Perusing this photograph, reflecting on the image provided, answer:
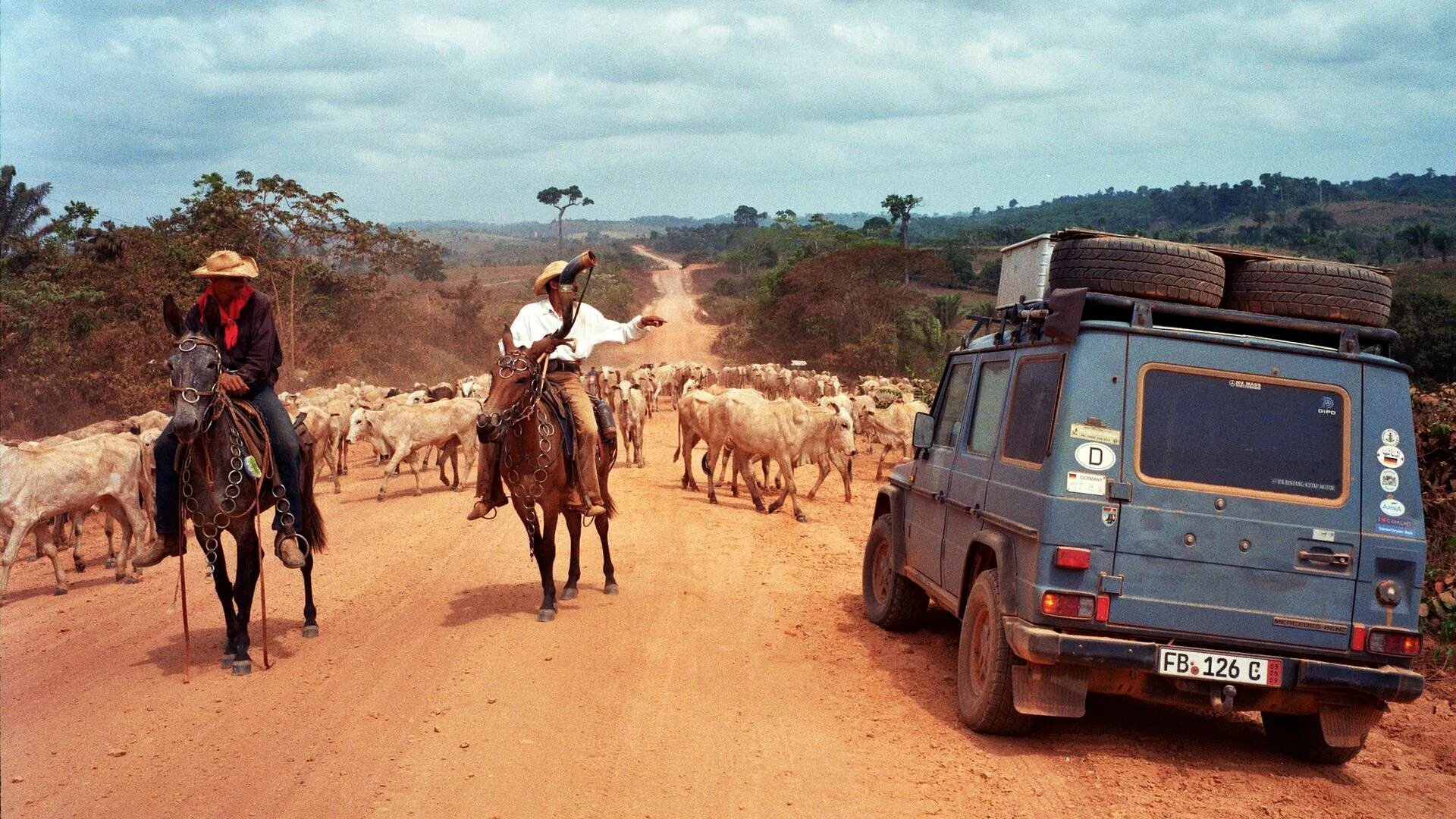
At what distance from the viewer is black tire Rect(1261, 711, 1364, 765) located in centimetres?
614

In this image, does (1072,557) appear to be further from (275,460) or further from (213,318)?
(213,318)

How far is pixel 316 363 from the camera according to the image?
36.1 meters

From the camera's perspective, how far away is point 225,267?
7660mm

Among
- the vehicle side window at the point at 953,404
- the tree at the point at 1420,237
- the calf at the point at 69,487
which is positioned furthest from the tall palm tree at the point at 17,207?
the tree at the point at 1420,237

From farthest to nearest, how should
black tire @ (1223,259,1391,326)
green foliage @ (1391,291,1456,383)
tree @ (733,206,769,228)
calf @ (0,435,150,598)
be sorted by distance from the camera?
tree @ (733,206,769,228)
green foliage @ (1391,291,1456,383)
calf @ (0,435,150,598)
black tire @ (1223,259,1391,326)

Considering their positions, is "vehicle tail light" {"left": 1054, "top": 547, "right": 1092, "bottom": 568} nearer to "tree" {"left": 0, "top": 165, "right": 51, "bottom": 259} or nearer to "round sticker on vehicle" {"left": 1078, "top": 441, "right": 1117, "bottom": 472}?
"round sticker on vehicle" {"left": 1078, "top": 441, "right": 1117, "bottom": 472}

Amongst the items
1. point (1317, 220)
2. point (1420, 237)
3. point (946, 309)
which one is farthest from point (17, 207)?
point (1317, 220)

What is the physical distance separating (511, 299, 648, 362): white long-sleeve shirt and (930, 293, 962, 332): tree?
1629 inches

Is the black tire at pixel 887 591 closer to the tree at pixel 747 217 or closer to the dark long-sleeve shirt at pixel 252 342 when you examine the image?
the dark long-sleeve shirt at pixel 252 342

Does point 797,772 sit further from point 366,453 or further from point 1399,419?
point 366,453

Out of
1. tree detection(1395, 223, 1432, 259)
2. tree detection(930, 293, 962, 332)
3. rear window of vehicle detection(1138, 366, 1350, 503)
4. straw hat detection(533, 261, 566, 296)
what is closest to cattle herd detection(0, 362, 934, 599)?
straw hat detection(533, 261, 566, 296)

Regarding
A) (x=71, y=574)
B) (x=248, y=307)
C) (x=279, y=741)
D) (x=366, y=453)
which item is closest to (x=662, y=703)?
(x=279, y=741)

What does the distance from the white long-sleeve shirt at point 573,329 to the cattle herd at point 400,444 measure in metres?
2.02

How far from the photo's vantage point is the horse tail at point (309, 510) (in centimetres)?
866
